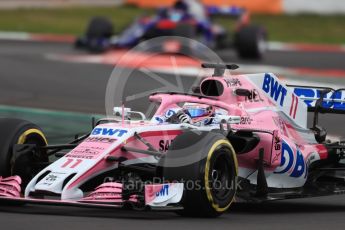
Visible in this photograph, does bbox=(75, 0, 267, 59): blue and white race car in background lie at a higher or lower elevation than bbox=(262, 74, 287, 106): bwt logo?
higher

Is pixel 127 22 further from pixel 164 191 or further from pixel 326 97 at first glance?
pixel 164 191

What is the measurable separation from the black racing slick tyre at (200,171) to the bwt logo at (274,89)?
1.63 metres

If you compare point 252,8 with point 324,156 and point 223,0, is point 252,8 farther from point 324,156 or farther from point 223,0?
point 324,156

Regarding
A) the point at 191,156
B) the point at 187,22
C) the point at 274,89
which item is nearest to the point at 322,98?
the point at 274,89

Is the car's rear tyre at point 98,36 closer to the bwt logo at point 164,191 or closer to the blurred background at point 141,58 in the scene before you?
the blurred background at point 141,58

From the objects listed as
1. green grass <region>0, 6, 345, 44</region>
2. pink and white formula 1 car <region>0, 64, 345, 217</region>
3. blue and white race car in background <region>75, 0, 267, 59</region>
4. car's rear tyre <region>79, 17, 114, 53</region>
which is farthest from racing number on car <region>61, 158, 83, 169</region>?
green grass <region>0, 6, 345, 44</region>

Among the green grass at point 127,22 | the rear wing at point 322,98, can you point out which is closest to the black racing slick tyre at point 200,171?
the rear wing at point 322,98

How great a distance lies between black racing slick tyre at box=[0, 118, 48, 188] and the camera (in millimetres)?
8766

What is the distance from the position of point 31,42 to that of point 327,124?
49.8ft

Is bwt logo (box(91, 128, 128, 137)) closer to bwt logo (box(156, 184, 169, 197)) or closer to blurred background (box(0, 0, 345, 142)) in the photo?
bwt logo (box(156, 184, 169, 197))

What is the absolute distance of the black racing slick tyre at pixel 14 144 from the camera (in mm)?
8766

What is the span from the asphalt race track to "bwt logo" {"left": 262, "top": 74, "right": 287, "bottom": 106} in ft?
3.59

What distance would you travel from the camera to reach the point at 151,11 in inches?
1420

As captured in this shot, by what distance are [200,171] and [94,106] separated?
29.7 feet
